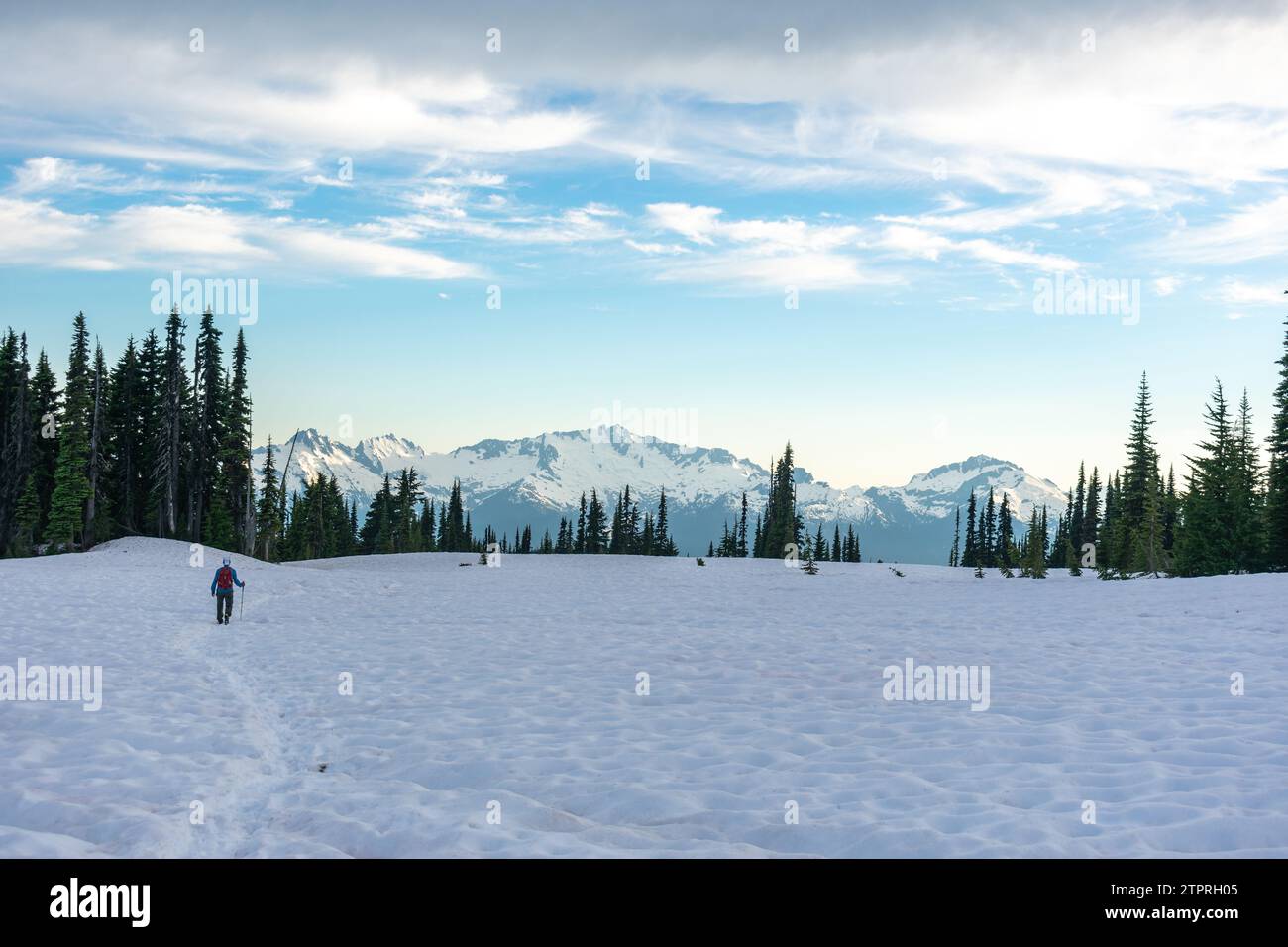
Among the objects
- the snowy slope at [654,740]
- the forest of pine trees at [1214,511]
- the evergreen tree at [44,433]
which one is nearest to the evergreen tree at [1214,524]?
the forest of pine trees at [1214,511]

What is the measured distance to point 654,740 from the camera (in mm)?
12117

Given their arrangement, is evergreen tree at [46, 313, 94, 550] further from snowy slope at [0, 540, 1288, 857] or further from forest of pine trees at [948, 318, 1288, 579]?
forest of pine trees at [948, 318, 1288, 579]

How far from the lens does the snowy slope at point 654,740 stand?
27.2ft

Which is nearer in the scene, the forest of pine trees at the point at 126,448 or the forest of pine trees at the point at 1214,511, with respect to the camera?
the forest of pine trees at the point at 1214,511

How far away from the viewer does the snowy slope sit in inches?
326

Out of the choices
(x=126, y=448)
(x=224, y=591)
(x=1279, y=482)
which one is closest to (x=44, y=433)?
(x=126, y=448)

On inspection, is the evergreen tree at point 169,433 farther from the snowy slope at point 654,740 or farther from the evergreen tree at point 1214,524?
the evergreen tree at point 1214,524

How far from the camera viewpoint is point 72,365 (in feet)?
222

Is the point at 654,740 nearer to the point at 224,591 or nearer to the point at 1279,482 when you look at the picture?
the point at 224,591

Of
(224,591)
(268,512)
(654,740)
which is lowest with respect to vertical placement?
(654,740)
